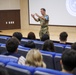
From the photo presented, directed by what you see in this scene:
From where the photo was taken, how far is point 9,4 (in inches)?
416

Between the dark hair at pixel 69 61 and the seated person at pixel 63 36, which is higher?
the dark hair at pixel 69 61

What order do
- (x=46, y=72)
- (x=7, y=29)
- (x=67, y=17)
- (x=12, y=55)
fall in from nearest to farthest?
(x=46, y=72) < (x=12, y=55) < (x=67, y=17) < (x=7, y=29)

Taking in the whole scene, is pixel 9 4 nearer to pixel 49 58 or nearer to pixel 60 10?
pixel 60 10

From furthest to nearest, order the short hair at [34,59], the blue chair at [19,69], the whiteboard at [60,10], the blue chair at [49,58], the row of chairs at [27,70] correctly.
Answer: the whiteboard at [60,10], the blue chair at [49,58], the short hair at [34,59], the blue chair at [19,69], the row of chairs at [27,70]

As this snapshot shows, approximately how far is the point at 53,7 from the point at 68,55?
7.92m

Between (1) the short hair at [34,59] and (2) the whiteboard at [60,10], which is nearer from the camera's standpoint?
(1) the short hair at [34,59]

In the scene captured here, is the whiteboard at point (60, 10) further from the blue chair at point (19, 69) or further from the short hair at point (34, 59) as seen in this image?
the blue chair at point (19, 69)

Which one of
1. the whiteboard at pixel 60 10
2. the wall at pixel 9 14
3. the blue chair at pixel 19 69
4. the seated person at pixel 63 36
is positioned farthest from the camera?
the wall at pixel 9 14

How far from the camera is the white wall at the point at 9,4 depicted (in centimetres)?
1041

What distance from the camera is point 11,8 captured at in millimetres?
10602

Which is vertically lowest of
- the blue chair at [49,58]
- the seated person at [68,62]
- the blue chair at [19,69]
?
the blue chair at [49,58]

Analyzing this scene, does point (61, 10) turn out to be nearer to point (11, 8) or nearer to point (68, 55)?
point (11, 8)

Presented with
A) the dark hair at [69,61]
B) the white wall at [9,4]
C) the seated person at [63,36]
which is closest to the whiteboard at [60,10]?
the white wall at [9,4]

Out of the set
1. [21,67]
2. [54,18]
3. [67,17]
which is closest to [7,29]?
[54,18]
